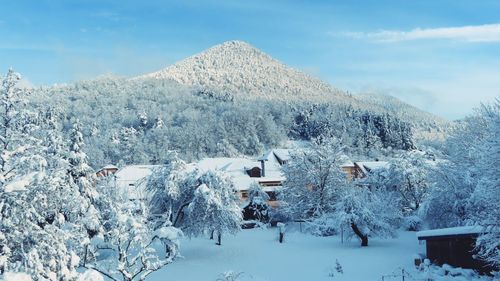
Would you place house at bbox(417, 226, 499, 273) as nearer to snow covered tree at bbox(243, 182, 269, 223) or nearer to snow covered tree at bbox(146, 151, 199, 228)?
snow covered tree at bbox(146, 151, 199, 228)

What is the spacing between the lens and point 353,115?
156 metres

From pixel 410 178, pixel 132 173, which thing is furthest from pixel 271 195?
pixel 132 173

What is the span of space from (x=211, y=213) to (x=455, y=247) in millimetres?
15541

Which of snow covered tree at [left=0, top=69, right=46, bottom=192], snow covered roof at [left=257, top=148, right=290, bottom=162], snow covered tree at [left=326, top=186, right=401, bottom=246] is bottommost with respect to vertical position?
snow covered tree at [left=326, top=186, right=401, bottom=246]

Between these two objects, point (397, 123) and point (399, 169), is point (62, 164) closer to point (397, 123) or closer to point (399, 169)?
point (399, 169)

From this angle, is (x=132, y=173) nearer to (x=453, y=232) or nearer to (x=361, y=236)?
(x=361, y=236)

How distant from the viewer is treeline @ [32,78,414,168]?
418 feet

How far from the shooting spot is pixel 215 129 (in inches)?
5586

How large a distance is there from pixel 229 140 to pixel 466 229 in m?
113

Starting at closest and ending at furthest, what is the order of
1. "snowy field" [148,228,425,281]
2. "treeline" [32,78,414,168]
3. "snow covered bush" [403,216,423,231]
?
"snowy field" [148,228,425,281] → "snow covered bush" [403,216,423,231] → "treeline" [32,78,414,168]

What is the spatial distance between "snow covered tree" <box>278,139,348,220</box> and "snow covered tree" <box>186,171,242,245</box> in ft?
47.9

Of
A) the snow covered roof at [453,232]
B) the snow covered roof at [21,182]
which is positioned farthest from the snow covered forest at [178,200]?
the snow covered roof at [453,232]

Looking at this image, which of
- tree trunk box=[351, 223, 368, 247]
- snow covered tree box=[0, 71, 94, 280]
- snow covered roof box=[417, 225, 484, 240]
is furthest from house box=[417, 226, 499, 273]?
snow covered tree box=[0, 71, 94, 280]

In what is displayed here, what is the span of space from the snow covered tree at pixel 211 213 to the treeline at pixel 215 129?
77.6 meters
